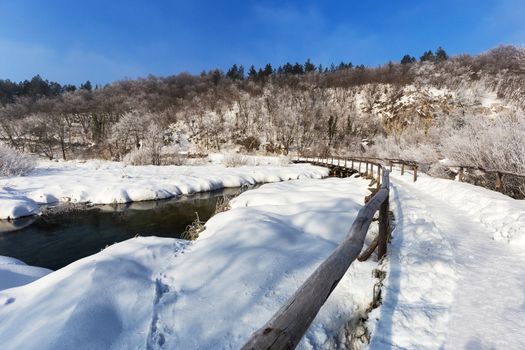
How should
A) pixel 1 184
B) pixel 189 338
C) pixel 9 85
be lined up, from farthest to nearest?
pixel 9 85, pixel 1 184, pixel 189 338

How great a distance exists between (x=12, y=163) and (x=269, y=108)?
54.4 metres

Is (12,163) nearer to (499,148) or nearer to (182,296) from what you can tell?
(182,296)

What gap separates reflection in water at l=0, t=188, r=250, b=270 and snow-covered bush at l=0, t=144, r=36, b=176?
13.1 meters

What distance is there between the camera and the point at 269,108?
6919 centimetres

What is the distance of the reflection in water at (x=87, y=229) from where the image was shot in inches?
348

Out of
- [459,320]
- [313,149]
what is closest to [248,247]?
[459,320]

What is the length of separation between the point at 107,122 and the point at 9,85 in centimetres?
5647

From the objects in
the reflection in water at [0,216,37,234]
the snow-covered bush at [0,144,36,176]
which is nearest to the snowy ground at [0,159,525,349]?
the reflection in water at [0,216,37,234]

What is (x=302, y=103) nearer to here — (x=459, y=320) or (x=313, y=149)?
(x=313, y=149)

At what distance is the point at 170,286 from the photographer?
4.33 meters

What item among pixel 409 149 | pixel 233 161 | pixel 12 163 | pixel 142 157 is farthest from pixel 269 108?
pixel 12 163

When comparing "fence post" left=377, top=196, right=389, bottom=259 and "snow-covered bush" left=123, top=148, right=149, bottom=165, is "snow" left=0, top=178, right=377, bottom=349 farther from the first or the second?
"snow-covered bush" left=123, top=148, right=149, bottom=165

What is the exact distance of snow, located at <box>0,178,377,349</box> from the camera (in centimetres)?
322

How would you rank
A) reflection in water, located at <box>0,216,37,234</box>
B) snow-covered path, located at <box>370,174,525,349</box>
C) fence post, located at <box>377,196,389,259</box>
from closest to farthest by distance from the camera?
snow-covered path, located at <box>370,174,525,349</box> → fence post, located at <box>377,196,389,259</box> → reflection in water, located at <box>0,216,37,234</box>
